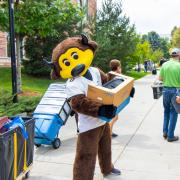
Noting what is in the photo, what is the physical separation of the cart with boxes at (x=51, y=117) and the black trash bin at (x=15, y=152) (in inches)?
54.9

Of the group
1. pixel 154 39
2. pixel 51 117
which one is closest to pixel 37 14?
pixel 51 117

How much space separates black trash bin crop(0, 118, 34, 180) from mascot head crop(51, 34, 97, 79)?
0.78 meters

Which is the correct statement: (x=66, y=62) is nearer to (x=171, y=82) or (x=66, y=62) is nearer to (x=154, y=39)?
(x=171, y=82)

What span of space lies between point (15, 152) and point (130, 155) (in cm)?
240

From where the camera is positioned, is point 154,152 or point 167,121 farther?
point 167,121

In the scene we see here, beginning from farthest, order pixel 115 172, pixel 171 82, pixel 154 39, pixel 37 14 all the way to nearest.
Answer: pixel 154 39, pixel 37 14, pixel 171 82, pixel 115 172

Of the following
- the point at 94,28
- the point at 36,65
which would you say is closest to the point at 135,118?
the point at 36,65

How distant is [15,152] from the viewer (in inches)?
161

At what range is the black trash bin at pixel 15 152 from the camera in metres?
3.76

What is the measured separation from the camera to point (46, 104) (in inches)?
262

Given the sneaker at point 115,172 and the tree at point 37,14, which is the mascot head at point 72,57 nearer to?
the sneaker at point 115,172

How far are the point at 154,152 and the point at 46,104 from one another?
6.61 ft

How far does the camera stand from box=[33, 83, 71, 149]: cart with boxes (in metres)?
6.12

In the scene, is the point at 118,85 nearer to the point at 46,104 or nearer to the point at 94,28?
the point at 46,104
